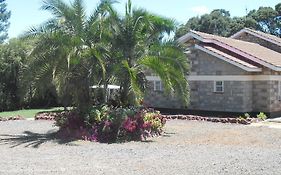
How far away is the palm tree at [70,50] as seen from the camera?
1498 cm

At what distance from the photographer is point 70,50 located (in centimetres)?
1489

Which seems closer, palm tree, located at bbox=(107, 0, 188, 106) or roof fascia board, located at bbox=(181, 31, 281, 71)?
palm tree, located at bbox=(107, 0, 188, 106)

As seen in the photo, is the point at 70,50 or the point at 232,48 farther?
the point at 232,48

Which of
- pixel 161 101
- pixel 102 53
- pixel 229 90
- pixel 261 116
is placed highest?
pixel 102 53

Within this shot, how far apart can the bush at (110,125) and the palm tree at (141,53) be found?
0.82 meters

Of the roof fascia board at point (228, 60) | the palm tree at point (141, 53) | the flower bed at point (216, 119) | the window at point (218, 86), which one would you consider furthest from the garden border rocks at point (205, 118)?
the palm tree at point (141, 53)

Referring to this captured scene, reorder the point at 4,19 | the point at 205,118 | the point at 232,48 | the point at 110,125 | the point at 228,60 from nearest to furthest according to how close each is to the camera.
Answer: the point at 110,125
the point at 205,118
the point at 228,60
the point at 232,48
the point at 4,19

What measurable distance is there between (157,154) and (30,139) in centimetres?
527

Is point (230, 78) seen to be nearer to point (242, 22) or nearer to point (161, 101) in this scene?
point (161, 101)

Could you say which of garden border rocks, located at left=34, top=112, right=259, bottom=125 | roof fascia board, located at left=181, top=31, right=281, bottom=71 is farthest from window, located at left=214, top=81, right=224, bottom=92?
garden border rocks, located at left=34, top=112, right=259, bottom=125

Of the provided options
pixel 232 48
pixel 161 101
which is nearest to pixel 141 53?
pixel 232 48

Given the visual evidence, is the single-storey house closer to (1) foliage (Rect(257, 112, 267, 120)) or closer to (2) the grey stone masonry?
(2) the grey stone masonry

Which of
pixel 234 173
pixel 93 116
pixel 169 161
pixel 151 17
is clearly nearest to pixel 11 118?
pixel 93 116

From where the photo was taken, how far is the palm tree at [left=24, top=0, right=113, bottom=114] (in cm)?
1498
